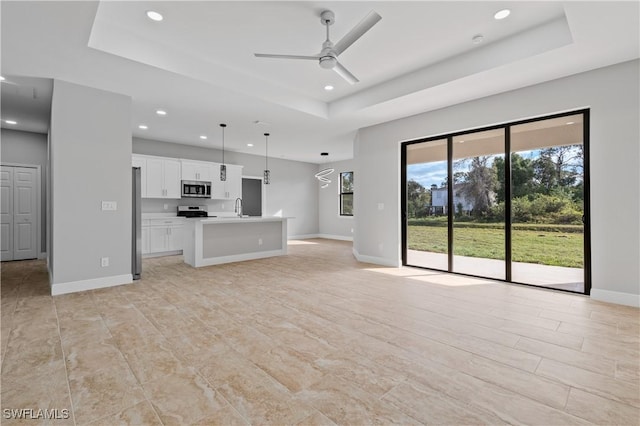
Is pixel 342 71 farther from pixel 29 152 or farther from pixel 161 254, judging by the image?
pixel 29 152

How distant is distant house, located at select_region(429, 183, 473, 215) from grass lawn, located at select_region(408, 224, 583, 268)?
291 millimetres

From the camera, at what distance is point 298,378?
1.87 m

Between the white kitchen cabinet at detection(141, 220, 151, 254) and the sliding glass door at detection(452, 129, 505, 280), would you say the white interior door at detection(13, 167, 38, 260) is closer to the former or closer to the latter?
the white kitchen cabinet at detection(141, 220, 151, 254)

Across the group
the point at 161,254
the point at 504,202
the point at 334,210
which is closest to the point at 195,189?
the point at 161,254

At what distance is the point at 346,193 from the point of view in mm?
10039

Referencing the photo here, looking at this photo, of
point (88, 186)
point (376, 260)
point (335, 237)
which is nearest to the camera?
point (88, 186)

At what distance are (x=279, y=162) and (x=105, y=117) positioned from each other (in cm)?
592

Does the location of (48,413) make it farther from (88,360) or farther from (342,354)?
(342,354)

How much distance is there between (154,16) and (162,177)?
4.57 m

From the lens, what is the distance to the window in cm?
991

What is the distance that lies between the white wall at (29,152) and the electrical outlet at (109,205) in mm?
3802

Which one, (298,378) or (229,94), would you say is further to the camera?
(229,94)

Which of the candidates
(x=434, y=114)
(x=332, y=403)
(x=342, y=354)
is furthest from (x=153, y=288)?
(x=434, y=114)

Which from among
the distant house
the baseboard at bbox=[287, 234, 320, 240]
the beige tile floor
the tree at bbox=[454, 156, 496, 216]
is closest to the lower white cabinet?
the beige tile floor
